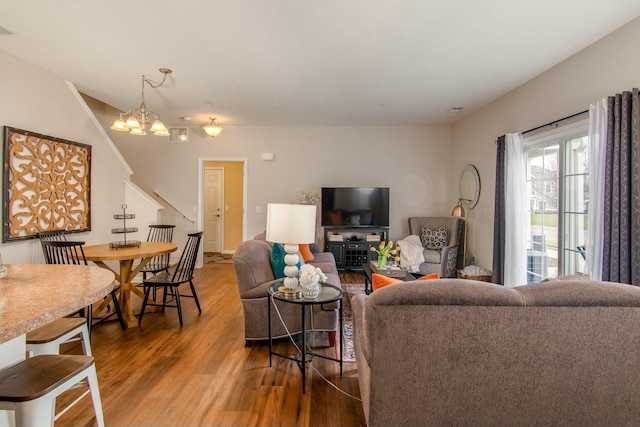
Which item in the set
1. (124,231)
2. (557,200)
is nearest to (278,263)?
(124,231)

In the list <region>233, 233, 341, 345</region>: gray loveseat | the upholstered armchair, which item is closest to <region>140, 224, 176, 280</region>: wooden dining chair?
<region>233, 233, 341, 345</region>: gray loveseat

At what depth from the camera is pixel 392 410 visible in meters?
1.42

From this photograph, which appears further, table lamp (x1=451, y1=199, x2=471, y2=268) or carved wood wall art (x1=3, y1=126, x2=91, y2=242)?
table lamp (x1=451, y1=199, x2=471, y2=268)

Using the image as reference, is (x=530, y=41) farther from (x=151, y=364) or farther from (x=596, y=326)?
(x=151, y=364)

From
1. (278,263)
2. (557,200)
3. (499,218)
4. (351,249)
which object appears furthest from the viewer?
(351,249)

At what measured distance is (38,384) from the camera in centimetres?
108

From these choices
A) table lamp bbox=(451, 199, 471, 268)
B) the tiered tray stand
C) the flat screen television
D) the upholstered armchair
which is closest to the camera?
the tiered tray stand

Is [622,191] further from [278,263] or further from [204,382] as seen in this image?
[204,382]

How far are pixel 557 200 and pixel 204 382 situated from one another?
3.82m

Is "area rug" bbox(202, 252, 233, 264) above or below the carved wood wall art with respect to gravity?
below

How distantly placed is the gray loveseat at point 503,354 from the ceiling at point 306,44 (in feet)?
6.84

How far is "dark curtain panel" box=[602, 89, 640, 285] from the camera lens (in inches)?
90.4

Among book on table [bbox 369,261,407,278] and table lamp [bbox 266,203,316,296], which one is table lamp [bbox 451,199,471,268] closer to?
book on table [bbox 369,261,407,278]

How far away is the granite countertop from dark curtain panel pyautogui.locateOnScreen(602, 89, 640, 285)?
3.32 metres
